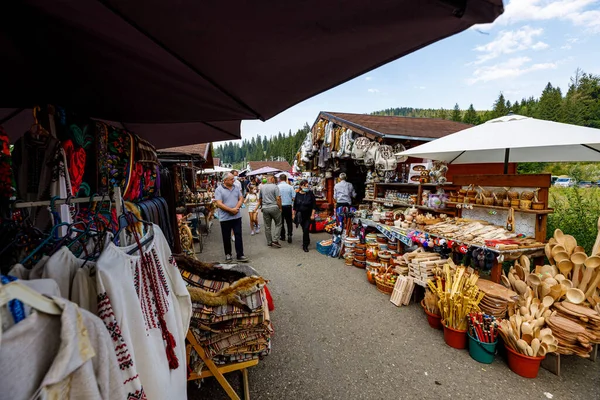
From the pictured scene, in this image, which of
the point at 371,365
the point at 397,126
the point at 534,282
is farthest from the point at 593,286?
the point at 397,126

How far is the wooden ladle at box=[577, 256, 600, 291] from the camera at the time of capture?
2.69m

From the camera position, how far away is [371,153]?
611 cm

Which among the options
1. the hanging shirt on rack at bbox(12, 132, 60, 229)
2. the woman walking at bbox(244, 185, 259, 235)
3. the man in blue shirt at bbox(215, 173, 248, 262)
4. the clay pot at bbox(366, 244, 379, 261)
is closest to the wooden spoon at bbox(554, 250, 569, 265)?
the clay pot at bbox(366, 244, 379, 261)

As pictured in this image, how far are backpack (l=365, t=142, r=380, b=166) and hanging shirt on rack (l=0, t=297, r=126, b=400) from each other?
593 centimetres

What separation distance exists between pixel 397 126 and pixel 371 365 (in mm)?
6180

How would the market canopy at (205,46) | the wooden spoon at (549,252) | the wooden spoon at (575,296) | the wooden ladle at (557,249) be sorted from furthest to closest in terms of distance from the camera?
the wooden spoon at (549,252) < the wooden ladle at (557,249) < the wooden spoon at (575,296) < the market canopy at (205,46)

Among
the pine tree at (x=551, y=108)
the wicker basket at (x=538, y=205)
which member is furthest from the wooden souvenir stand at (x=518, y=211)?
the pine tree at (x=551, y=108)

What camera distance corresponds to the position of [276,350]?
2832mm

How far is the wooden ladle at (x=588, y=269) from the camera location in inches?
106

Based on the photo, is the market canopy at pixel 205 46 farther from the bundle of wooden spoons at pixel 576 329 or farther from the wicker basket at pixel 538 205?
the wicker basket at pixel 538 205

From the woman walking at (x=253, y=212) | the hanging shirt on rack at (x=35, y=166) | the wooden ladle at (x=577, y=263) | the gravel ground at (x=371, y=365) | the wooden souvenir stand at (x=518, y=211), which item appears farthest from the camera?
the woman walking at (x=253, y=212)

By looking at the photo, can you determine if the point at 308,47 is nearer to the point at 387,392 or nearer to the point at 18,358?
the point at 18,358

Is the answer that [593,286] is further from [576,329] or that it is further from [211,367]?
[211,367]

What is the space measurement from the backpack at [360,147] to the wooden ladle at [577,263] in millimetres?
4187
